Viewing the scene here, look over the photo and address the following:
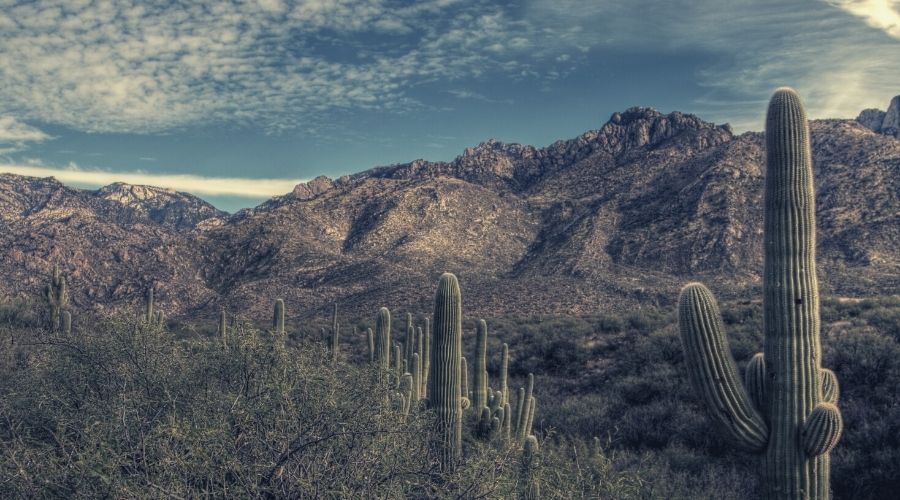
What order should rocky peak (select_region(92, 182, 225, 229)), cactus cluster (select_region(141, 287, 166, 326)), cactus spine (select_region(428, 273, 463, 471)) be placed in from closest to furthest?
cactus spine (select_region(428, 273, 463, 471)) < cactus cluster (select_region(141, 287, 166, 326)) < rocky peak (select_region(92, 182, 225, 229))

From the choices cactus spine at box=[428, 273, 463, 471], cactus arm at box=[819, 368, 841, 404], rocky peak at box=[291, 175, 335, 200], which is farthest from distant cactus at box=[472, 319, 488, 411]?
rocky peak at box=[291, 175, 335, 200]

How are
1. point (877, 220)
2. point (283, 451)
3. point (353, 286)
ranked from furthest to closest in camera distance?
point (353, 286)
point (877, 220)
point (283, 451)

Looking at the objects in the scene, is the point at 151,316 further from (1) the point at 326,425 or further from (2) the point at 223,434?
(2) the point at 223,434

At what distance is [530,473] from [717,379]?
2.69 metres

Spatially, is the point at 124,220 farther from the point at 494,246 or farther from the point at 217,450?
the point at 217,450

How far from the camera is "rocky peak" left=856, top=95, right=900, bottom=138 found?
5834 centimetres

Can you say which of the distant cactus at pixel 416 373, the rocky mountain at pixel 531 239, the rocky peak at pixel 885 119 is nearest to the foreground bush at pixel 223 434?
the distant cactus at pixel 416 373

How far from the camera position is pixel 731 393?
7551 millimetres

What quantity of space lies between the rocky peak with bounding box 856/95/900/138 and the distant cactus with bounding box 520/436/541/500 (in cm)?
6244

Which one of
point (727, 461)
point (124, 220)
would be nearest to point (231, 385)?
point (727, 461)

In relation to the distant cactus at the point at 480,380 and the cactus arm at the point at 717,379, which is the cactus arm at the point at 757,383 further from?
the distant cactus at the point at 480,380

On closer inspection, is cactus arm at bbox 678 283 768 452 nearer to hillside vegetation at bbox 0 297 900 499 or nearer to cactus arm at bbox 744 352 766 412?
cactus arm at bbox 744 352 766 412

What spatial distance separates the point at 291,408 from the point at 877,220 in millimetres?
38254

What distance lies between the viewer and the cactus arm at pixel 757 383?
785 cm
